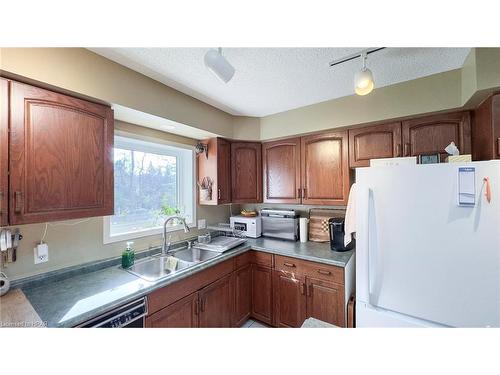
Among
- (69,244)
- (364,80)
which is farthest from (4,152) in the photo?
(364,80)

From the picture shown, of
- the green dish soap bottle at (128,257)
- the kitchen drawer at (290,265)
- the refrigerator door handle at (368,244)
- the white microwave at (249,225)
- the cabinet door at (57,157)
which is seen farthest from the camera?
the white microwave at (249,225)

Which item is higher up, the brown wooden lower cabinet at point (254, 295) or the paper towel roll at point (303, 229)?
the paper towel roll at point (303, 229)

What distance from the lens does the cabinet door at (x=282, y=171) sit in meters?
2.11

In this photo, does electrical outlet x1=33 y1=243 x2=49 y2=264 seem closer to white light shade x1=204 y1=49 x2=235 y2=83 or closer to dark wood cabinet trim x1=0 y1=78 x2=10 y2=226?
dark wood cabinet trim x1=0 y1=78 x2=10 y2=226

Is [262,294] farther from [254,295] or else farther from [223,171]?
[223,171]

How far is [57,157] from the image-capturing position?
102 centimetres

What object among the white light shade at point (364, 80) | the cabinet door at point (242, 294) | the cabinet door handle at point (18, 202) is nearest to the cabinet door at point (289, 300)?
the cabinet door at point (242, 294)

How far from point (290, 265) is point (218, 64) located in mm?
1595

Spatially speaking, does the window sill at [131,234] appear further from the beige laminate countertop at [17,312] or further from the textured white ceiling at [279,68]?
the textured white ceiling at [279,68]

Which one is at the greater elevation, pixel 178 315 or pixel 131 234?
pixel 131 234

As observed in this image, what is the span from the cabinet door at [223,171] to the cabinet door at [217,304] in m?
0.80
